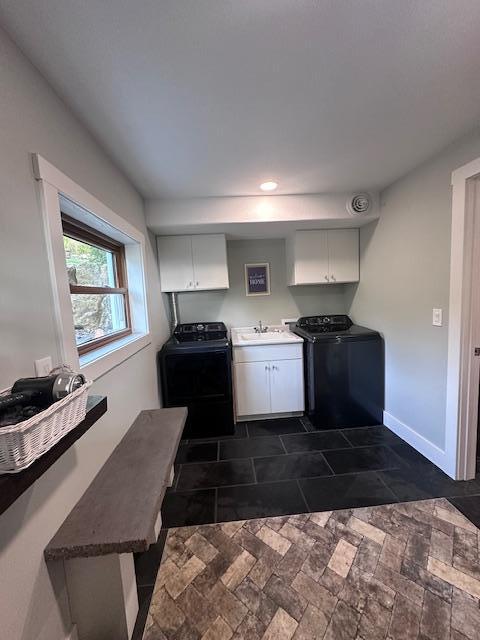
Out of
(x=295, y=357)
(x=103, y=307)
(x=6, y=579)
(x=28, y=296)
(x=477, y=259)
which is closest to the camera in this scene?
(x=6, y=579)

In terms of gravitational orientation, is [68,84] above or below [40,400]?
above

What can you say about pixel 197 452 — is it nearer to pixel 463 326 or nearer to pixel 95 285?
pixel 95 285

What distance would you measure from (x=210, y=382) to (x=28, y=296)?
1.83m

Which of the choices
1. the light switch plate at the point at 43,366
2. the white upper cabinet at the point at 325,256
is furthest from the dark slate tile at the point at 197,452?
the white upper cabinet at the point at 325,256

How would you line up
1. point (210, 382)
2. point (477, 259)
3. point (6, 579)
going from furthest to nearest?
1. point (210, 382)
2. point (477, 259)
3. point (6, 579)

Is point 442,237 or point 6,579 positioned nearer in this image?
point 6,579

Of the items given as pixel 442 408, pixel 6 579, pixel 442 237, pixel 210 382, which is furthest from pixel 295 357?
pixel 6 579

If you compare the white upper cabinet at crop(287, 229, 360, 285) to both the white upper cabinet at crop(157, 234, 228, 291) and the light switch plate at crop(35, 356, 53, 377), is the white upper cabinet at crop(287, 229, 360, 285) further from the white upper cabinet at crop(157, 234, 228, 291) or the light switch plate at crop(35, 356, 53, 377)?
the light switch plate at crop(35, 356, 53, 377)

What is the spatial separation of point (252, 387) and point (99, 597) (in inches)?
74.9

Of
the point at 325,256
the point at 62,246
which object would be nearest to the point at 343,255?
the point at 325,256

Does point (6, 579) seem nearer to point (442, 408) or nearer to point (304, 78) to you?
point (304, 78)

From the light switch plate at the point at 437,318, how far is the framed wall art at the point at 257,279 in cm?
174

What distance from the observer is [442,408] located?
1959 mm

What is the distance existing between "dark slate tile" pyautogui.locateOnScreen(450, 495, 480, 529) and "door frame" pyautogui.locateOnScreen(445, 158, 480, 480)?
18cm
